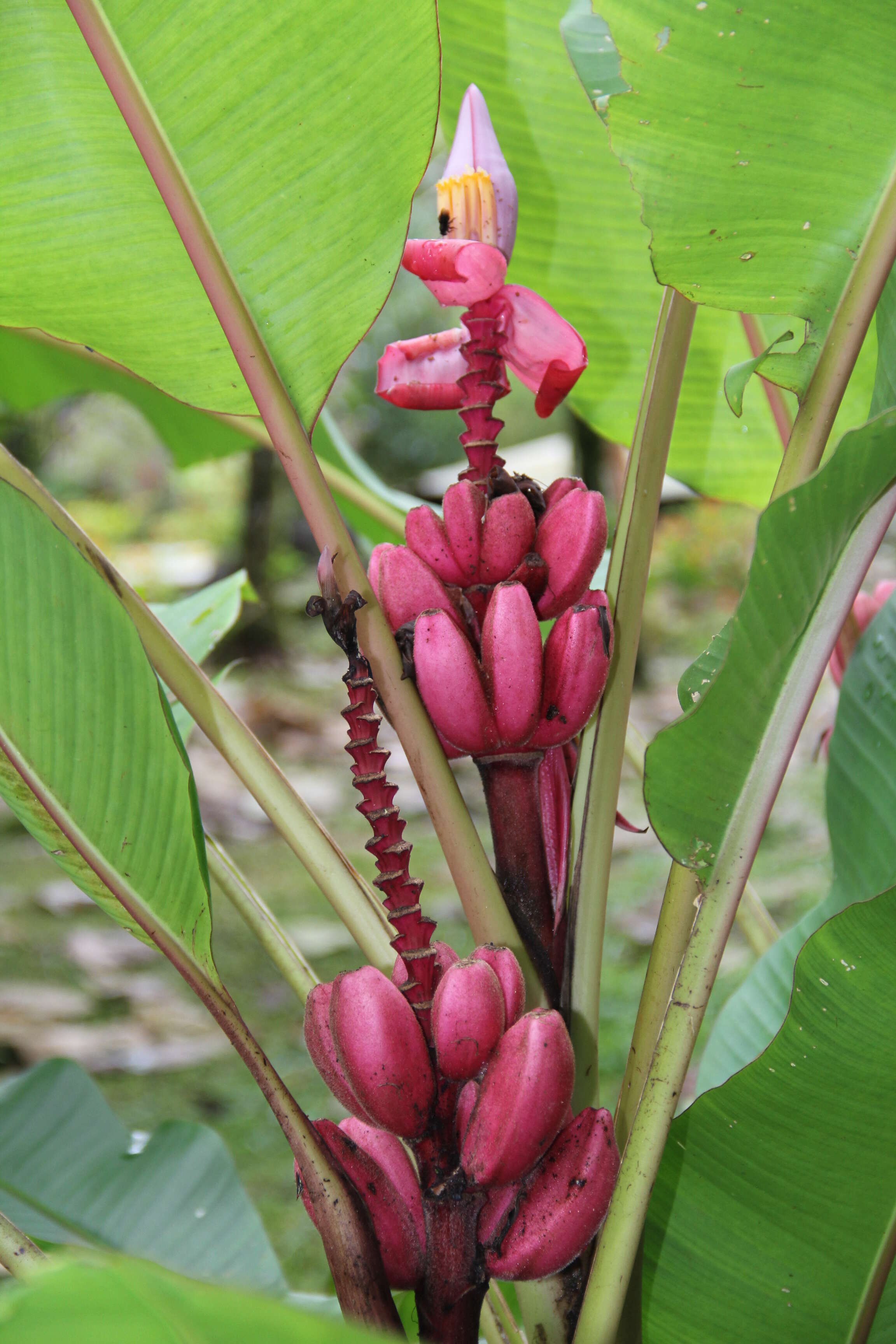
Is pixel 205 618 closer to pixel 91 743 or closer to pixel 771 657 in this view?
pixel 91 743

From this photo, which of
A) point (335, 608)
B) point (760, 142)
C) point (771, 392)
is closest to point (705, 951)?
point (335, 608)

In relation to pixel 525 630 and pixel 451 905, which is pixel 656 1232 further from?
pixel 451 905

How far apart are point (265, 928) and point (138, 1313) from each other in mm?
280

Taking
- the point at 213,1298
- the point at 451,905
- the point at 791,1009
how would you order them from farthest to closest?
1. the point at 451,905
2. the point at 791,1009
3. the point at 213,1298

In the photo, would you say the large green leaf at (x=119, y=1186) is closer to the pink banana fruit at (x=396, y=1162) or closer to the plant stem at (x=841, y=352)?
the pink banana fruit at (x=396, y=1162)

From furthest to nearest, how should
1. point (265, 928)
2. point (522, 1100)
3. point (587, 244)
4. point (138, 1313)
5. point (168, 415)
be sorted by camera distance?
point (168, 415)
point (587, 244)
point (265, 928)
point (522, 1100)
point (138, 1313)

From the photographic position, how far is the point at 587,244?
59 centimetres

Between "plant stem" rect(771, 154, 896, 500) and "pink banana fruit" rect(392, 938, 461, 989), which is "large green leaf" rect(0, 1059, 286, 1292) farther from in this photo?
"plant stem" rect(771, 154, 896, 500)

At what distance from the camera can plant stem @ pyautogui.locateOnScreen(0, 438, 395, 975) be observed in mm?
399

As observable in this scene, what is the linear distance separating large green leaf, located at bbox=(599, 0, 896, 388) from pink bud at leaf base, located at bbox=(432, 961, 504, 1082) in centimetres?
24

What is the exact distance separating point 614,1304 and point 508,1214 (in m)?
0.05

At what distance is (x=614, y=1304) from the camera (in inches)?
13.9

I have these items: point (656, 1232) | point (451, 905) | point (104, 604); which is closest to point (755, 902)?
point (656, 1232)

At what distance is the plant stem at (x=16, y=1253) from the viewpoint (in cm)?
36
